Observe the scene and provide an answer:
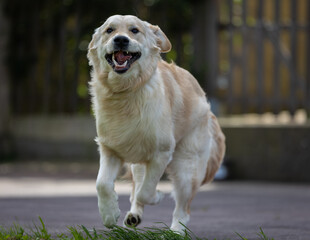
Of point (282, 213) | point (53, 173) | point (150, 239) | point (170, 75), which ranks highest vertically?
point (170, 75)

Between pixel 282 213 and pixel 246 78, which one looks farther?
pixel 246 78

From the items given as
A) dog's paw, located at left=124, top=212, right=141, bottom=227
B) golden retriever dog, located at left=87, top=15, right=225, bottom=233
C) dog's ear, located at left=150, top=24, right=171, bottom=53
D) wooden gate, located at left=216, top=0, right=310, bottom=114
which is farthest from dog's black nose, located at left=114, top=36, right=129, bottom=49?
wooden gate, located at left=216, top=0, right=310, bottom=114

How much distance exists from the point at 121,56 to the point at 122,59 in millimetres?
27

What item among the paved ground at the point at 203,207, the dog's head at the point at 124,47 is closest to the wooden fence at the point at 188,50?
the paved ground at the point at 203,207

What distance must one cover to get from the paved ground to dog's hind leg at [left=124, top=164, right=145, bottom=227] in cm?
52

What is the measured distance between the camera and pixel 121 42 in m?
5.57

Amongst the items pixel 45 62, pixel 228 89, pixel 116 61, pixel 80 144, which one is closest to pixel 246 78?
pixel 228 89

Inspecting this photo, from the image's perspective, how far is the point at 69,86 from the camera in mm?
15742

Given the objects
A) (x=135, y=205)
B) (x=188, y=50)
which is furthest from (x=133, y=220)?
(x=188, y=50)

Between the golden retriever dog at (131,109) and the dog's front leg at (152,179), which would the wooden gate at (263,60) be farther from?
the dog's front leg at (152,179)

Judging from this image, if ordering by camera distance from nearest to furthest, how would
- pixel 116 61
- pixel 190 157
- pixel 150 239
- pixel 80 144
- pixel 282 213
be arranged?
pixel 150 239 < pixel 116 61 < pixel 190 157 < pixel 282 213 < pixel 80 144

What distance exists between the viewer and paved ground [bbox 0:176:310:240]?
6648 mm

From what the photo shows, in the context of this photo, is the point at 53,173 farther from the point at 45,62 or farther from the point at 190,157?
the point at 190,157

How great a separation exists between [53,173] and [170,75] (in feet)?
25.2
